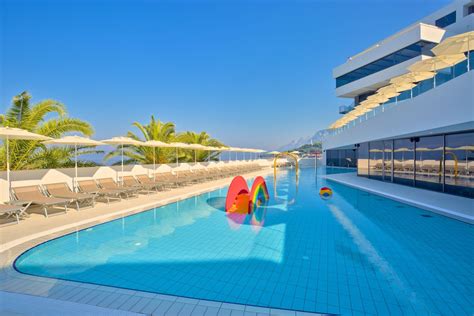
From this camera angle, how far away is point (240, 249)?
16.8 feet

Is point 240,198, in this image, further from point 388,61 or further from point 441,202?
point 388,61

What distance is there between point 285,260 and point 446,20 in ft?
99.0

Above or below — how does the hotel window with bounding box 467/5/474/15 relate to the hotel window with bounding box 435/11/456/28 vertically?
below

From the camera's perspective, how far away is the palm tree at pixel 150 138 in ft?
52.6

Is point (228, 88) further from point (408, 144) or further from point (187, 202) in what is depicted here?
point (187, 202)

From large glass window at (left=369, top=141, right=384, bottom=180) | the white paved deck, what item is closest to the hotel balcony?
large glass window at (left=369, top=141, right=384, bottom=180)

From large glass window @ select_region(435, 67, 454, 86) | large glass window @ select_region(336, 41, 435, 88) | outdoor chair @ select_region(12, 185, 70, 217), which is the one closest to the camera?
outdoor chair @ select_region(12, 185, 70, 217)

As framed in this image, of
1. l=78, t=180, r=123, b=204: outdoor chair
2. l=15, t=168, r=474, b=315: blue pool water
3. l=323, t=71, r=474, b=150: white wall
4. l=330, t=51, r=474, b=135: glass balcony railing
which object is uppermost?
l=330, t=51, r=474, b=135: glass balcony railing

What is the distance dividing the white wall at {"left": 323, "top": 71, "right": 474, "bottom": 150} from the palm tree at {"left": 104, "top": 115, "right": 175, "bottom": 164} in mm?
12036

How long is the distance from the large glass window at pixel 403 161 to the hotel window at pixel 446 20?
1822 centimetres

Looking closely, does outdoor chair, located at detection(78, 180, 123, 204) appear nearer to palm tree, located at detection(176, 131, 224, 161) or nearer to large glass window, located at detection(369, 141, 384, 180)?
palm tree, located at detection(176, 131, 224, 161)

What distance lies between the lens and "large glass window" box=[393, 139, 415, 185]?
1264cm

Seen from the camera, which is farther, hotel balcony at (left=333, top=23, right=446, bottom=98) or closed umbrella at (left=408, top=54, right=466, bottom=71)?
hotel balcony at (left=333, top=23, right=446, bottom=98)

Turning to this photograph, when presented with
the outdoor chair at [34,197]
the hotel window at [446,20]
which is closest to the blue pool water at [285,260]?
the outdoor chair at [34,197]
